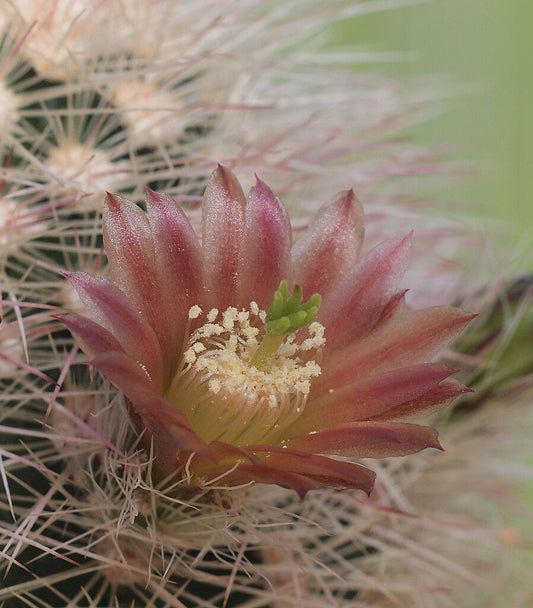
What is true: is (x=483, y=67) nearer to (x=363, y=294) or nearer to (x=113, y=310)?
(x=363, y=294)

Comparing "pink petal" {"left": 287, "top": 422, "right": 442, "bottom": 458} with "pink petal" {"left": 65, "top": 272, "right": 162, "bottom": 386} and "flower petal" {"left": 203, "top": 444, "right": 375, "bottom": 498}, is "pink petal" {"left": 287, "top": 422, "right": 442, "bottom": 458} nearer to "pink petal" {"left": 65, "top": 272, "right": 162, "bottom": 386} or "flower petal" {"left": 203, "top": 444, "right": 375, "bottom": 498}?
"flower petal" {"left": 203, "top": 444, "right": 375, "bottom": 498}

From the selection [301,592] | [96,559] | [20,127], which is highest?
[20,127]

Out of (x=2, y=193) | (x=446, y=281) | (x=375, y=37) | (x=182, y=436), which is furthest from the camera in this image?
(x=375, y=37)

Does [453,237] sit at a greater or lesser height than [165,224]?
lesser

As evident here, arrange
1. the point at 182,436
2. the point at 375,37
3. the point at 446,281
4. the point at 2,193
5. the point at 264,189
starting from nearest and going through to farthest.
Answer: the point at 182,436
the point at 264,189
the point at 2,193
the point at 446,281
the point at 375,37

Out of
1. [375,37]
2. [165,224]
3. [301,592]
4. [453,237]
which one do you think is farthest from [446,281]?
[375,37]

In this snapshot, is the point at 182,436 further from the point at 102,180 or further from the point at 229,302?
the point at 102,180

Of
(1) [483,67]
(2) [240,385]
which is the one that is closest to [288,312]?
(2) [240,385]
